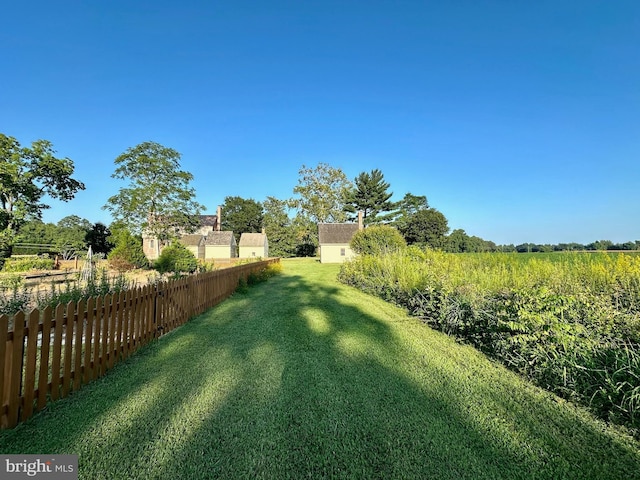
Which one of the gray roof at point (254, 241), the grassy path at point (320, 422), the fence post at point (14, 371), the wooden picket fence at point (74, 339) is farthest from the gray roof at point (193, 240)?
the fence post at point (14, 371)

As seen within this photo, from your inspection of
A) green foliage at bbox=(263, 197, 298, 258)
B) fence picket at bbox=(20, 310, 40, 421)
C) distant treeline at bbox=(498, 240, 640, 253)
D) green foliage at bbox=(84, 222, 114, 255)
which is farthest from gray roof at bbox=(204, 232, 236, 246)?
fence picket at bbox=(20, 310, 40, 421)

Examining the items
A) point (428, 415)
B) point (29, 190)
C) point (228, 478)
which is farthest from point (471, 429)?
point (29, 190)

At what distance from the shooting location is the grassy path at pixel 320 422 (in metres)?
2.15

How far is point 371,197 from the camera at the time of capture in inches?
1967

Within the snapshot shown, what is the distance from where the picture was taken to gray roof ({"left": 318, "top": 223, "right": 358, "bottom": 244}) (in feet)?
123

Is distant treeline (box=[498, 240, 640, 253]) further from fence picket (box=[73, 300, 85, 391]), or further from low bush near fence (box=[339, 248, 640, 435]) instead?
fence picket (box=[73, 300, 85, 391])

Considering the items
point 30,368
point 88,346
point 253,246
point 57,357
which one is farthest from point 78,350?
point 253,246

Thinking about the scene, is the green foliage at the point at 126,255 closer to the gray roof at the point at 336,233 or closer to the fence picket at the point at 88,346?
the fence picket at the point at 88,346

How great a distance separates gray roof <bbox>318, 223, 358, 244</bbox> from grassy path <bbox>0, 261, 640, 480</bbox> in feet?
108

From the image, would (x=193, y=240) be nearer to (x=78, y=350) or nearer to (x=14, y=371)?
(x=78, y=350)

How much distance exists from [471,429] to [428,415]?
366 mm

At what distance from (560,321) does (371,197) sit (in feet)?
155

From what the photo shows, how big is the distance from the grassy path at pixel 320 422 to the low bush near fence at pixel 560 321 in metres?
0.35

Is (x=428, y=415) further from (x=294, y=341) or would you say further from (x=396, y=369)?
(x=294, y=341)
